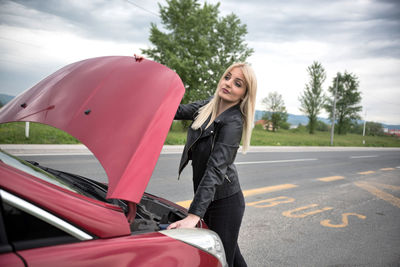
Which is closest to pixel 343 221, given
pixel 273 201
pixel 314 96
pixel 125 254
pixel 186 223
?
pixel 273 201

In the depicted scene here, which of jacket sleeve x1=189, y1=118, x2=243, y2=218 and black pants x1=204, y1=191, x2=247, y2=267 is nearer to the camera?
jacket sleeve x1=189, y1=118, x2=243, y2=218

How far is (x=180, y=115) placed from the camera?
2561 millimetres

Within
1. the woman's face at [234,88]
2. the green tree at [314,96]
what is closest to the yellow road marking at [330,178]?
the woman's face at [234,88]

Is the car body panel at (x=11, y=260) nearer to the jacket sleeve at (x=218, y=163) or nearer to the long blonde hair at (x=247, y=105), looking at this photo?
the jacket sleeve at (x=218, y=163)

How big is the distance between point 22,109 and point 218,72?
30704 millimetres

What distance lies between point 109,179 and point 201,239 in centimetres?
66

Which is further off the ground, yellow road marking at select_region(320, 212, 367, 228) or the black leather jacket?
the black leather jacket

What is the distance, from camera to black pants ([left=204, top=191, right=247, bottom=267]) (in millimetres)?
2150

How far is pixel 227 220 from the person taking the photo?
2.17 meters

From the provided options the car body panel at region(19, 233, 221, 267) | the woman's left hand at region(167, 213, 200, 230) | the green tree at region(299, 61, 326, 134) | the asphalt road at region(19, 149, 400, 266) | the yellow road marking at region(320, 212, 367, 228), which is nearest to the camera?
the car body panel at region(19, 233, 221, 267)

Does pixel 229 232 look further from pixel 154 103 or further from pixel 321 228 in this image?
pixel 321 228

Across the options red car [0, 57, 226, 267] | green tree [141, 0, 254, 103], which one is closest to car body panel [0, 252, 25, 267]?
red car [0, 57, 226, 267]

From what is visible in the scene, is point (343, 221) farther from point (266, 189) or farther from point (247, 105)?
point (247, 105)

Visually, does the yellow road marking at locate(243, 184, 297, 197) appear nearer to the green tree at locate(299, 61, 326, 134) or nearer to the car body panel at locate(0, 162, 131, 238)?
the car body panel at locate(0, 162, 131, 238)
